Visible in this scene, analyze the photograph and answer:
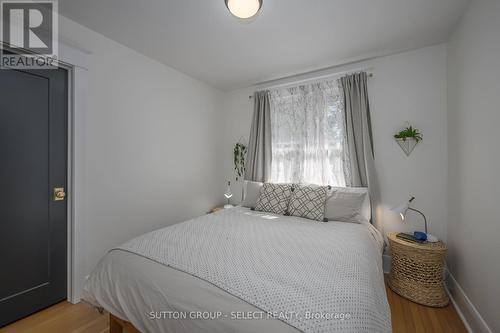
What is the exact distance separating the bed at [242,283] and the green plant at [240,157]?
1863 millimetres

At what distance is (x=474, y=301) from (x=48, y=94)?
3955mm

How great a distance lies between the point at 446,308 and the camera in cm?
188

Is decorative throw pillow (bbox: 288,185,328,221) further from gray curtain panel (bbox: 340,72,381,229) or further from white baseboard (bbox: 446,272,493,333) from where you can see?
white baseboard (bbox: 446,272,493,333)

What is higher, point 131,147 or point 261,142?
point 261,142

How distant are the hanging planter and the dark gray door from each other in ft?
11.5

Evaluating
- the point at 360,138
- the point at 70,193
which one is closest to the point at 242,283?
the point at 70,193

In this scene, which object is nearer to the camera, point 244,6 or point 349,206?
point 244,6

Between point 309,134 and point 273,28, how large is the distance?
56.4 inches

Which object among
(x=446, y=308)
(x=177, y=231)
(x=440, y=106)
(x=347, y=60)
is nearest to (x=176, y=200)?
(x=177, y=231)

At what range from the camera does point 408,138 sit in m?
2.35

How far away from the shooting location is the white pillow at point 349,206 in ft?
7.43

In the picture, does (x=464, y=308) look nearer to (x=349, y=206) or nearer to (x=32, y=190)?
(x=349, y=206)

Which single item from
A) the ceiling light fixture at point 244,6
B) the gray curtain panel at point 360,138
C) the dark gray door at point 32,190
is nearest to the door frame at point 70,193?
the dark gray door at point 32,190

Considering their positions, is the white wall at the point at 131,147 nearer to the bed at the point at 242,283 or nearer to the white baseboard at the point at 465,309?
the bed at the point at 242,283
